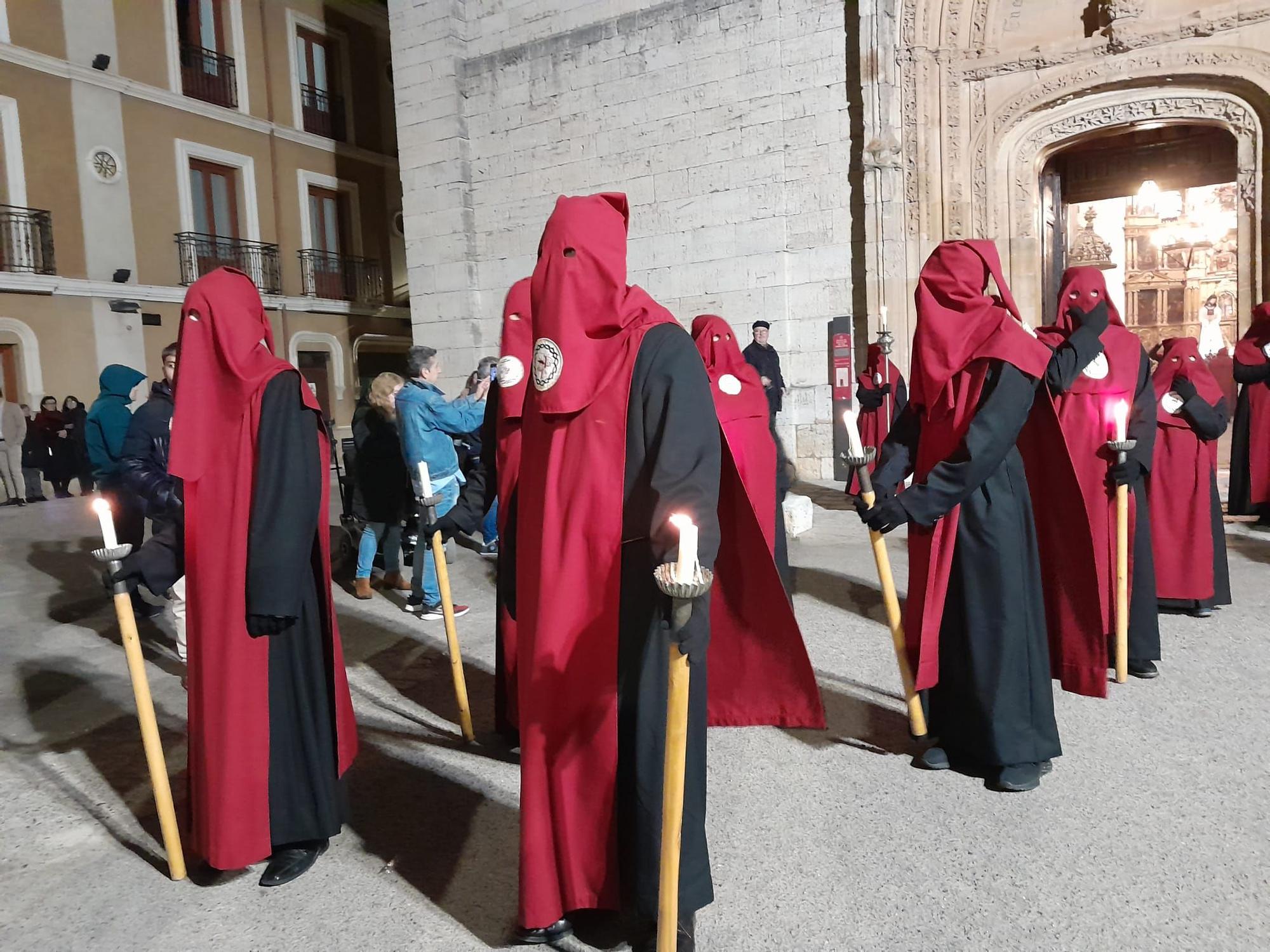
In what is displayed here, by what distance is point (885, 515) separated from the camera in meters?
3.12

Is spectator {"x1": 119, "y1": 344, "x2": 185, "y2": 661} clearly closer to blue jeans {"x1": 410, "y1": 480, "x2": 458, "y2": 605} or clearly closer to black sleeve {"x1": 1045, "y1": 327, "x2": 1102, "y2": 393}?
blue jeans {"x1": 410, "y1": 480, "x2": 458, "y2": 605}

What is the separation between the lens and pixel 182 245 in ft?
57.4

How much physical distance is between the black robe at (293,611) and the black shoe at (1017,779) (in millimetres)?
2325

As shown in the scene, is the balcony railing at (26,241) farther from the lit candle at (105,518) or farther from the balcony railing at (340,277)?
the lit candle at (105,518)

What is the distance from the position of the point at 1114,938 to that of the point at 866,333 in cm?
910

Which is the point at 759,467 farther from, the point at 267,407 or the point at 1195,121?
the point at 1195,121

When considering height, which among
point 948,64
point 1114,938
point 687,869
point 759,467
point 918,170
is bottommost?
point 1114,938

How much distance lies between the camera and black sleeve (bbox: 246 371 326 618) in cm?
263

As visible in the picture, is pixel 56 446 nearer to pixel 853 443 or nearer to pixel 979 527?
pixel 853 443

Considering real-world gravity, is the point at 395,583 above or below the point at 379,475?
below

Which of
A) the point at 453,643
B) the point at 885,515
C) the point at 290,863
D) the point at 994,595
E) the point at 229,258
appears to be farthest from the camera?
the point at 229,258

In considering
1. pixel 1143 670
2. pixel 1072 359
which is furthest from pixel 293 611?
pixel 1143 670

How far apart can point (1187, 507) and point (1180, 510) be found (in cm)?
4

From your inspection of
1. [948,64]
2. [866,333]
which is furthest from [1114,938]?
[948,64]
